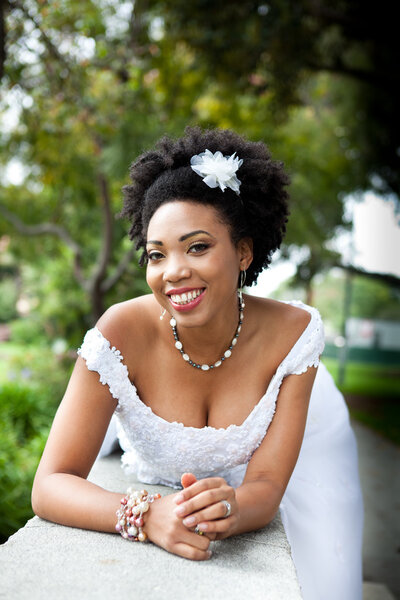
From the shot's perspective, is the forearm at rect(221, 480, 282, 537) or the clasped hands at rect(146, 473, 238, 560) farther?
→ the forearm at rect(221, 480, 282, 537)

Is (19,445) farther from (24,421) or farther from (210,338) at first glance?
(210,338)

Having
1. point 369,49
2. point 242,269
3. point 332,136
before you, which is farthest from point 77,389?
point 332,136

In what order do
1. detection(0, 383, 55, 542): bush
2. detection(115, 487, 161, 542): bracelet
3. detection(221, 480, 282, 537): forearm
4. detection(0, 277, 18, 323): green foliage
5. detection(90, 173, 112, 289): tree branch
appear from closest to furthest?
detection(115, 487, 161, 542): bracelet, detection(221, 480, 282, 537): forearm, detection(0, 383, 55, 542): bush, detection(90, 173, 112, 289): tree branch, detection(0, 277, 18, 323): green foliage

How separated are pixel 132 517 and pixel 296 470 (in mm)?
1177

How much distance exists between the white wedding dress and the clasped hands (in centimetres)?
51

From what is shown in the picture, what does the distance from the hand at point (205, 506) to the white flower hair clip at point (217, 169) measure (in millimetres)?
1008

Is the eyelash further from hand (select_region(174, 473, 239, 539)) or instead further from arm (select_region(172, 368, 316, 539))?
hand (select_region(174, 473, 239, 539))

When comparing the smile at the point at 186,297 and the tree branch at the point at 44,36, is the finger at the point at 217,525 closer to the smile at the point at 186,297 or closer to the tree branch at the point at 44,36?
the smile at the point at 186,297

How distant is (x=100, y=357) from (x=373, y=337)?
907cm

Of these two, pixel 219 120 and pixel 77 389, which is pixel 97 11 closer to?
pixel 219 120

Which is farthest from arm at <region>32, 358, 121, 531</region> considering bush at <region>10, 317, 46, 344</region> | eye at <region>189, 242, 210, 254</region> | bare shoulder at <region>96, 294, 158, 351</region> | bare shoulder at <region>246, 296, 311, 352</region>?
bush at <region>10, 317, 46, 344</region>

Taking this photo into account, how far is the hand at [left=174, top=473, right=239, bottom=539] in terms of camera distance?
5.29 ft

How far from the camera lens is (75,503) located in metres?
1.77

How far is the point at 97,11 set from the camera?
6230 millimetres
